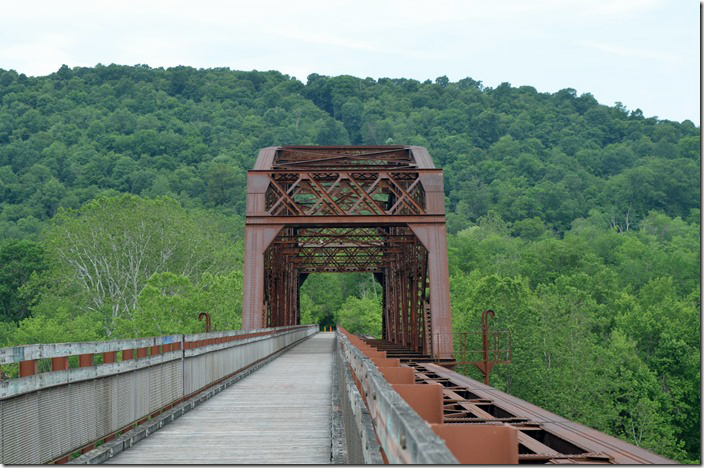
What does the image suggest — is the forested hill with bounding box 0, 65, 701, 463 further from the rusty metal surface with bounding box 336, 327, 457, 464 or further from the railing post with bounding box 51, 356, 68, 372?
the rusty metal surface with bounding box 336, 327, 457, 464

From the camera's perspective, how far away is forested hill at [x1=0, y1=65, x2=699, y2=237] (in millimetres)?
142125

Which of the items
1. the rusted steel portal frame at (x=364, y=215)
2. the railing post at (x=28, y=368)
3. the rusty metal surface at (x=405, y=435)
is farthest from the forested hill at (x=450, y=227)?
the rusty metal surface at (x=405, y=435)

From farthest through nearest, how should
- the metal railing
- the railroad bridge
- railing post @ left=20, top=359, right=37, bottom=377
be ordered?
railing post @ left=20, top=359, right=37, bottom=377, the metal railing, the railroad bridge

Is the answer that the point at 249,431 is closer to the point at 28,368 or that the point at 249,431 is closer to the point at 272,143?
the point at 28,368

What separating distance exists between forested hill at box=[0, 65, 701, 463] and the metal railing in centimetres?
5055

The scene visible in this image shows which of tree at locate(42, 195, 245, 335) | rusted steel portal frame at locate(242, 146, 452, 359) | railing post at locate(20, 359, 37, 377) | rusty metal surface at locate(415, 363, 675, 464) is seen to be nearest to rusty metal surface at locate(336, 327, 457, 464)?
rusty metal surface at locate(415, 363, 675, 464)

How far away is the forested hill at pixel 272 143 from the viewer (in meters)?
142

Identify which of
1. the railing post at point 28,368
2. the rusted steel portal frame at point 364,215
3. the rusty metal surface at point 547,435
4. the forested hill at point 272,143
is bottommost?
the rusty metal surface at point 547,435

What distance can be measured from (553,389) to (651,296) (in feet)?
105

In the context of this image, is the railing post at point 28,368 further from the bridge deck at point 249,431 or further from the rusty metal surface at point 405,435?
the rusty metal surface at point 405,435

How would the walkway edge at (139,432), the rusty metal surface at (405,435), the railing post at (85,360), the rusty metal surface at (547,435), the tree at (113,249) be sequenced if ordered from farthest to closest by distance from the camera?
the tree at (113,249)
the railing post at (85,360)
the walkway edge at (139,432)
the rusty metal surface at (547,435)
the rusty metal surface at (405,435)

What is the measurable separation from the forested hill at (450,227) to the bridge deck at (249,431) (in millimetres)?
47600

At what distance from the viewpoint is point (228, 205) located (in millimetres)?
150625

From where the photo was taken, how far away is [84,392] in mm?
8750
